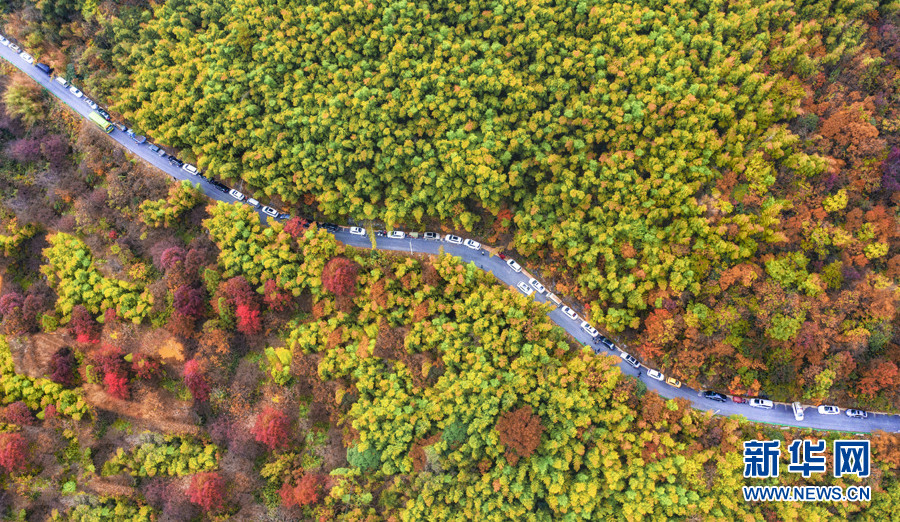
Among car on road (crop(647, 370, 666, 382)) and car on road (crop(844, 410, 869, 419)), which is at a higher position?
car on road (crop(844, 410, 869, 419))

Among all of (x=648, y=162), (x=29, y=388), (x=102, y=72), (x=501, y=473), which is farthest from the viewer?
(x=102, y=72)

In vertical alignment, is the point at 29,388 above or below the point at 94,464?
above

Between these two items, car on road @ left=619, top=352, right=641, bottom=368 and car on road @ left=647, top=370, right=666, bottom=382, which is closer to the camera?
car on road @ left=647, top=370, right=666, bottom=382

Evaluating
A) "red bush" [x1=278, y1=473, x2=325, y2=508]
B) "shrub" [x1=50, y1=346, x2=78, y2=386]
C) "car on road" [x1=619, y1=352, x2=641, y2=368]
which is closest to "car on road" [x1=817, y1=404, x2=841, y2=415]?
"car on road" [x1=619, y1=352, x2=641, y2=368]

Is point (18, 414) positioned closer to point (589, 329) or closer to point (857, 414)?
point (589, 329)

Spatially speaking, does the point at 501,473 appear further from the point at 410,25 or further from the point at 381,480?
the point at 410,25

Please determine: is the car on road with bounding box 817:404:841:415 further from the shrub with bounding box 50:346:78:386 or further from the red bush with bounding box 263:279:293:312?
the shrub with bounding box 50:346:78:386

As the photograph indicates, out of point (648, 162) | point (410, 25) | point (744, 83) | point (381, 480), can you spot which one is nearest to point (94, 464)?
point (381, 480)

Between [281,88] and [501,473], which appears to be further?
[281,88]
